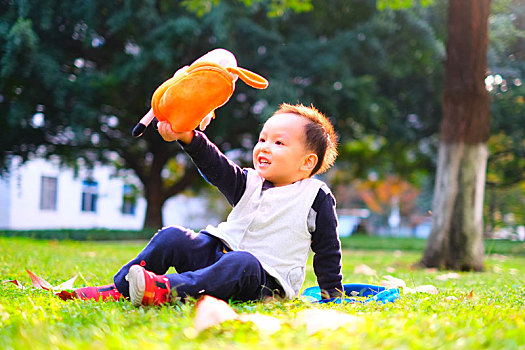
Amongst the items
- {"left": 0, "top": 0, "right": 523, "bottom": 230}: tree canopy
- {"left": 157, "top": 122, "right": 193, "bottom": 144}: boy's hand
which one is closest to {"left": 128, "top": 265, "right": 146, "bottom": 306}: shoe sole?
{"left": 157, "top": 122, "right": 193, "bottom": 144}: boy's hand

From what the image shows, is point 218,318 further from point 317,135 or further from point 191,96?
point 317,135

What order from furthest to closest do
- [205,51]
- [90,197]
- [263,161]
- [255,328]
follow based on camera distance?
[90,197], [205,51], [263,161], [255,328]

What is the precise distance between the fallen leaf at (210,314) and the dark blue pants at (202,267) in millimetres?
578

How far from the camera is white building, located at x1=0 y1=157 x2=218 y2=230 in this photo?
20.2 metres

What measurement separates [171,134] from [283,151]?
0.62m

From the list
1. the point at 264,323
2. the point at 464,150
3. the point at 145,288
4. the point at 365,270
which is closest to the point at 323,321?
the point at 264,323

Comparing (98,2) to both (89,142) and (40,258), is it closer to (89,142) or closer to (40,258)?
(89,142)

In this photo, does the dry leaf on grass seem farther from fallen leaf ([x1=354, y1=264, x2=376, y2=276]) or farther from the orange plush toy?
fallen leaf ([x1=354, y1=264, x2=376, y2=276])

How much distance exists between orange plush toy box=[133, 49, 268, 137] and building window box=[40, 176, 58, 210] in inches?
831

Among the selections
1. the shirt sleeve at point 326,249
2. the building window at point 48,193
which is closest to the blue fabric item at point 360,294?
the shirt sleeve at point 326,249

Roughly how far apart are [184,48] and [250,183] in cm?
956

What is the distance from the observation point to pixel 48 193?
22812 millimetres

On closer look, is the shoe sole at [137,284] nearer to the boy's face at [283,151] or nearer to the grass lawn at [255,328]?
the grass lawn at [255,328]

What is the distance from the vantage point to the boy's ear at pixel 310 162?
3.11m
